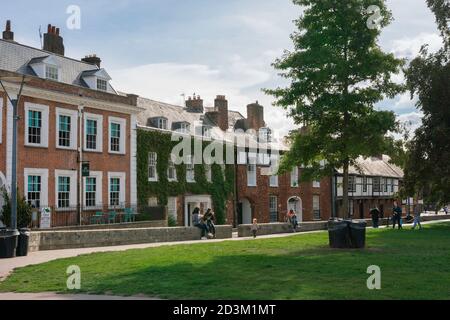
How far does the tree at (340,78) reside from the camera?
24.4 metres

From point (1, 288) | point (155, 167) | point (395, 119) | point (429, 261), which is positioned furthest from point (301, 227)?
point (1, 288)

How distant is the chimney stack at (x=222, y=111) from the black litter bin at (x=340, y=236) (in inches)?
1215

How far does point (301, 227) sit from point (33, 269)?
91.9 feet

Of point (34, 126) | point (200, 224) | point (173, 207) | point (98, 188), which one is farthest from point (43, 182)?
point (173, 207)

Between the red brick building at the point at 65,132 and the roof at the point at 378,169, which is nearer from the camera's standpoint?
the red brick building at the point at 65,132

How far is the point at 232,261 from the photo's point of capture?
16.2m

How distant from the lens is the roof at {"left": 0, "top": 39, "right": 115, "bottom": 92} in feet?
105

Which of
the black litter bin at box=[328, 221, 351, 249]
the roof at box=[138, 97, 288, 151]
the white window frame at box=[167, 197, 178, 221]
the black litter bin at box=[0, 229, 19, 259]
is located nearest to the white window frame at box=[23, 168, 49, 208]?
the roof at box=[138, 97, 288, 151]

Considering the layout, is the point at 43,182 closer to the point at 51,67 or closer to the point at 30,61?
the point at 51,67

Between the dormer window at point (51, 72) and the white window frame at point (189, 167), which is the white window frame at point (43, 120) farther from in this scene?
the white window frame at point (189, 167)

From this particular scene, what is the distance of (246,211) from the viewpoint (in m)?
50.5

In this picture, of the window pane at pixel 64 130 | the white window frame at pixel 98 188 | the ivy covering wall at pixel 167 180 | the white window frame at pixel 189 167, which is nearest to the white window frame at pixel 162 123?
the ivy covering wall at pixel 167 180

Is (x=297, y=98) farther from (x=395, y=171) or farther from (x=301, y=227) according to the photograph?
(x=395, y=171)

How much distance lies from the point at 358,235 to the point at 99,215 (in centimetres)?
1811
